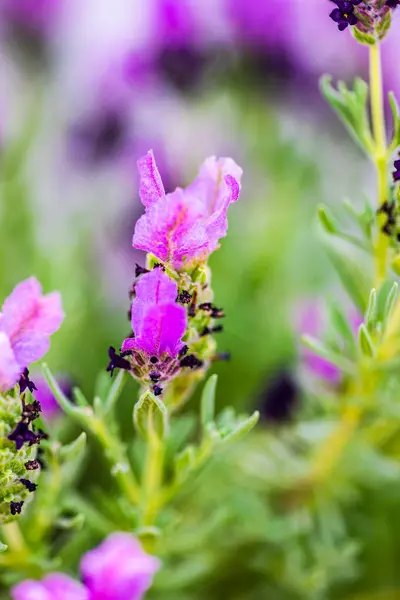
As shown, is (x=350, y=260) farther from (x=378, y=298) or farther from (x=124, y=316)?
(x=124, y=316)

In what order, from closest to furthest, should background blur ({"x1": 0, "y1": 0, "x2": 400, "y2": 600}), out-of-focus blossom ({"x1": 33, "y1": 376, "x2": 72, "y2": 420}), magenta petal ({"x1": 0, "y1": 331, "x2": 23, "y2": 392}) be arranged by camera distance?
magenta petal ({"x1": 0, "y1": 331, "x2": 23, "y2": 392})
out-of-focus blossom ({"x1": 33, "y1": 376, "x2": 72, "y2": 420})
background blur ({"x1": 0, "y1": 0, "x2": 400, "y2": 600})

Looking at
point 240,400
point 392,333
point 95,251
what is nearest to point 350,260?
point 392,333

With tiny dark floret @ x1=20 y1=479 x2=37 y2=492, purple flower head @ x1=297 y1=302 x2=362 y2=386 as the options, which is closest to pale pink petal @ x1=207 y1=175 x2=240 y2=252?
tiny dark floret @ x1=20 y1=479 x2=37 y2=492

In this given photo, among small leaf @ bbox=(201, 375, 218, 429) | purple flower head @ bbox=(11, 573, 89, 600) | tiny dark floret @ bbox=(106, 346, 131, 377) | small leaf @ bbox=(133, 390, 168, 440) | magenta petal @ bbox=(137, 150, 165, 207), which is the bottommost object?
purple flower head @ bbox=(11, 573, 89, 600)

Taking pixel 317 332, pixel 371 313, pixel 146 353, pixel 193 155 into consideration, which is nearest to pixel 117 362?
pixel 146 353

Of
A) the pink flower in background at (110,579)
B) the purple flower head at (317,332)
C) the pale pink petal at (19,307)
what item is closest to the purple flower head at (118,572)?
the pink flower in background at (110,579)

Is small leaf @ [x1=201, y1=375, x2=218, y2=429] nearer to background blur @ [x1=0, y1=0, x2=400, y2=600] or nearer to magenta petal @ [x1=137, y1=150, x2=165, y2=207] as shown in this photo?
magenta petal @ [x1=137, y1=150, x2=165, y2=207]

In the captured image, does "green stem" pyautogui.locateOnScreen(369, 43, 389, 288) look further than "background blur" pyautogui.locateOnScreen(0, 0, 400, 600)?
No

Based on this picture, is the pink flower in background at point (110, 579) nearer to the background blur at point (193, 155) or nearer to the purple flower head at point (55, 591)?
the purple flower head at point (55, 591)
